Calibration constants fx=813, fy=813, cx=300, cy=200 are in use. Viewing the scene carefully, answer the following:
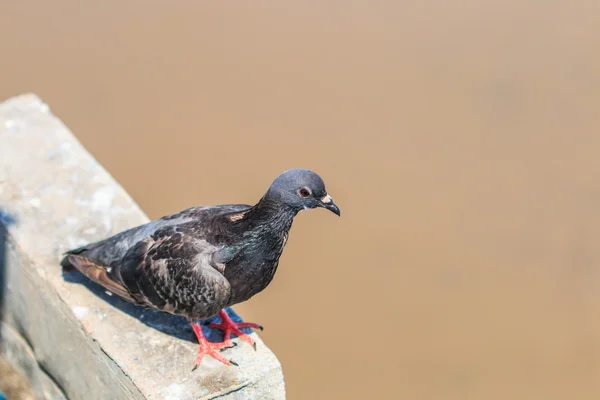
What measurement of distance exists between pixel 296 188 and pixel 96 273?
157 centimetres

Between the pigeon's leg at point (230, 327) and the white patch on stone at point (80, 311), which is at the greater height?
the white patch on stone at point (80, 311)

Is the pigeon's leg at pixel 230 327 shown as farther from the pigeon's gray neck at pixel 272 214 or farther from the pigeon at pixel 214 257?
the pigeon's gray neck at pixel 272 214

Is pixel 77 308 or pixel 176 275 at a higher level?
pixel 176 275

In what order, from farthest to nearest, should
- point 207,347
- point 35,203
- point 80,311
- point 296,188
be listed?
point 35,203 → point 80,311 → point 207,347 → point 296,188

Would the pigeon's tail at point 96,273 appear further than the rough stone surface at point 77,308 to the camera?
Yes

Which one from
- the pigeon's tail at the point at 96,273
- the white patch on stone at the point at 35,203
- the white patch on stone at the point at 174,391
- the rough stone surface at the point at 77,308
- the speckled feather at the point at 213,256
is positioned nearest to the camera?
the white patch on stone at the point at 174,391

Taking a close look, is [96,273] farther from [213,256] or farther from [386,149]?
[386,149]

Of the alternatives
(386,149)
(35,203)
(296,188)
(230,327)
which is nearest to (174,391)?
(230,327)

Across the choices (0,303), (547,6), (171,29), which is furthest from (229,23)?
(0,303)

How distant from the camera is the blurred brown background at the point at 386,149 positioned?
8312 mm

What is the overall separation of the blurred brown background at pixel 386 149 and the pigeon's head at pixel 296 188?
3.46 metres

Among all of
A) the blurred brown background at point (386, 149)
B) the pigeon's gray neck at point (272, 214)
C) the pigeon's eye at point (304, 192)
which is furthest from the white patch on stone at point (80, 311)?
the blurred brown background at point (386, 149)

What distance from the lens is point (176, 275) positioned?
16.7 feet

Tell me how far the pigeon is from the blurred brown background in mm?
3042
